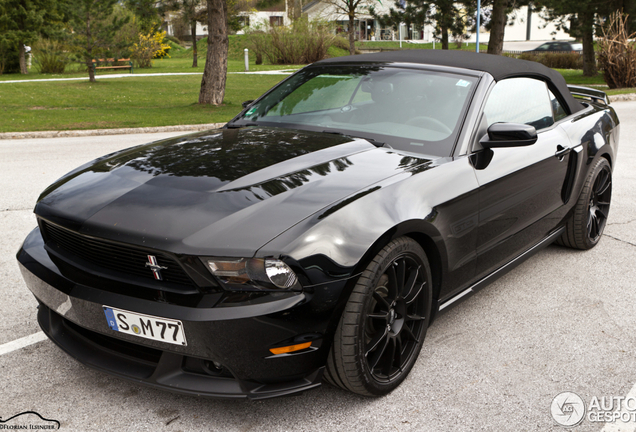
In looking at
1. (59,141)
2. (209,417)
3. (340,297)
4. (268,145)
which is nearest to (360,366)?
(340,297)

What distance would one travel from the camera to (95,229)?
2.43 metres

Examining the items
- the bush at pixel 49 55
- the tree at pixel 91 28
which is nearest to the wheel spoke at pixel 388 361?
the tree at pixel 91 28

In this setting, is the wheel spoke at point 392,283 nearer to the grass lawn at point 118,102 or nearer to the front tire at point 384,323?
the front tire at point 384,323

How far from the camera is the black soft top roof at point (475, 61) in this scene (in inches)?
146

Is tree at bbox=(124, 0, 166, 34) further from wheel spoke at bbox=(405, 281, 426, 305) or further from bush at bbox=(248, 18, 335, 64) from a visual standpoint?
wheel spoke at bbox=(405, 281, 426, 305)

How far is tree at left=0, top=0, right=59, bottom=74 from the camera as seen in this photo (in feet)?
92.5

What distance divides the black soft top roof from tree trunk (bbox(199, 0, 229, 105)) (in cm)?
1178

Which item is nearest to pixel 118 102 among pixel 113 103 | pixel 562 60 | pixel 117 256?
pixel 113 103

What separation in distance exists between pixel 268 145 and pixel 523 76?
6.06 ft

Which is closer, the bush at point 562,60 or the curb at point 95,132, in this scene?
the curb at point 95,132

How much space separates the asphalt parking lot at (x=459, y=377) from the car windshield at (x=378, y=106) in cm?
111

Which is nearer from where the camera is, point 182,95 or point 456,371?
point 456,371

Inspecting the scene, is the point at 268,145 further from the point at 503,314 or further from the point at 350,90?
the point at 503,314

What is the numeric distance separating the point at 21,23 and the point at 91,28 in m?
9.35
